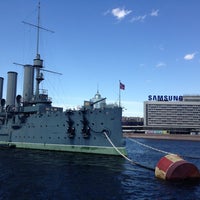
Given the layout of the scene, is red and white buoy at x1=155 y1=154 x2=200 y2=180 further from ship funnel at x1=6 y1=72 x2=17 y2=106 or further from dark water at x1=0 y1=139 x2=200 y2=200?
ship funnel at x1=6 y1=72 x2=17 y2=106

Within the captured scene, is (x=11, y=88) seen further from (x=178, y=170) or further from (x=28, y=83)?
(x=178, y=170)

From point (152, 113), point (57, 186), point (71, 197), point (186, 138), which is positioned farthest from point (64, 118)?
point (152, 113)

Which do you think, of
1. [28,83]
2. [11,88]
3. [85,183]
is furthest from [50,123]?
[85,183]

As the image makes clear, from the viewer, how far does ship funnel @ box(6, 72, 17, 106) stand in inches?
2052

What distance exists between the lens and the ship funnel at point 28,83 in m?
49.7

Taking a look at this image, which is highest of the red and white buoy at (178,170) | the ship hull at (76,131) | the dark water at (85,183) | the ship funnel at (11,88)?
the ship funnel at (11,88)

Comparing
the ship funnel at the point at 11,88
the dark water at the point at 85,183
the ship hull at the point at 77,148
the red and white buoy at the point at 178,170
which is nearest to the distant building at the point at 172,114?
the ship funnel at the point at 11,88

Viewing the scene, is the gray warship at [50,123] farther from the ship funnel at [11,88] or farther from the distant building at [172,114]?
the distant building at [172,114]

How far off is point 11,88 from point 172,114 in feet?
411

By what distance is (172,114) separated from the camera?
6491 inches

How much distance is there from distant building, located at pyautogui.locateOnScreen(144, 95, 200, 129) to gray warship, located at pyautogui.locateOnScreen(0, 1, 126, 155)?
121832 millimetres

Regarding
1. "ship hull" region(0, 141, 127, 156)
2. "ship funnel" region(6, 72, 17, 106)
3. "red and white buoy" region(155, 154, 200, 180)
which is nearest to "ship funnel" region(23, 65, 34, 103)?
"ship funnel" region(6, 72, 17, 106)

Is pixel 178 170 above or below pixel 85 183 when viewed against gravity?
above

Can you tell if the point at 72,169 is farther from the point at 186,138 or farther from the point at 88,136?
the point at 186,138
